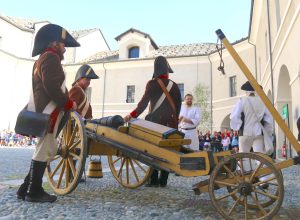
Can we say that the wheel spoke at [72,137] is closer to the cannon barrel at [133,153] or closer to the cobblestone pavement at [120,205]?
the cannon barrel at [133,153]

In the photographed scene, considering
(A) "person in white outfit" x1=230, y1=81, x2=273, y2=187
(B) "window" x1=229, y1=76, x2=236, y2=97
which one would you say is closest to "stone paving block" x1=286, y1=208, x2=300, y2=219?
(A) "person in white outfit" x1=230, y1=81, x2=273, y2=187

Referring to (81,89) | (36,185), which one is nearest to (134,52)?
(81,89)

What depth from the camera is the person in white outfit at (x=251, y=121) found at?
4.94m

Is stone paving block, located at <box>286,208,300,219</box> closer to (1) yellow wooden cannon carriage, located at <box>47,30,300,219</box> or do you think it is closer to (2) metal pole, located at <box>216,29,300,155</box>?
(1) yellow wooden cannon carriage, located at <box>47,30,300,219</box>

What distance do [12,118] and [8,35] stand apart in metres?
8.05

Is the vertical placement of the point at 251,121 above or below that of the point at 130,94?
below

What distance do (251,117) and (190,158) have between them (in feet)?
7.97

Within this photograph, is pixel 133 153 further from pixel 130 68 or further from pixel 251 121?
pixel 130 68

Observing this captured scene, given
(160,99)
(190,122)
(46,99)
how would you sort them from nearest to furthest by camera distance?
1. (46,99)
2. (160,99)
3. (190,122)

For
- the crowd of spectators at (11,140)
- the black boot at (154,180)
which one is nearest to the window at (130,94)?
the crowd of spectators at (11,140)

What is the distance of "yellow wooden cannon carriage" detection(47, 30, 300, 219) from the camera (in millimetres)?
2629

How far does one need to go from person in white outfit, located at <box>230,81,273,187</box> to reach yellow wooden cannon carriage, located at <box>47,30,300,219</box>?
49.7 inches

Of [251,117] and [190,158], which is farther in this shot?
[251,117]

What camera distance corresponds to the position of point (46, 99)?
11.2ft
